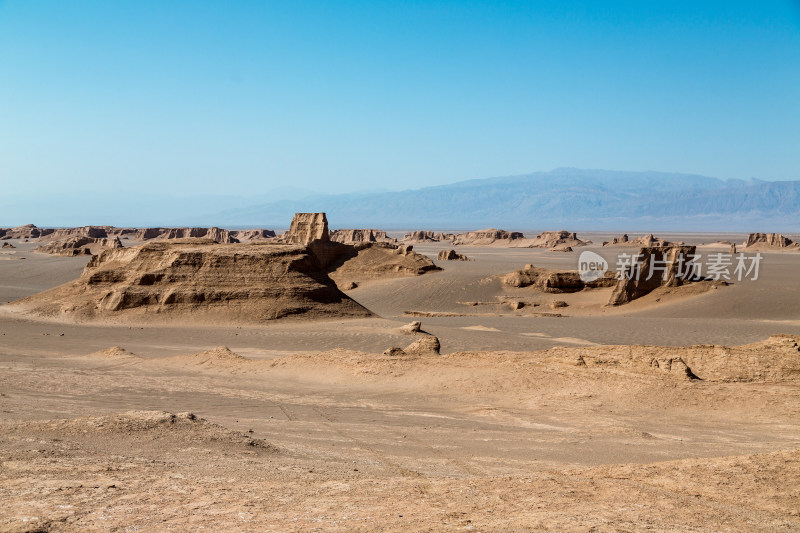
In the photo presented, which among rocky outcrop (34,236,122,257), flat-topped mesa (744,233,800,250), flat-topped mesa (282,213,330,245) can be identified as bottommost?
rocky outcrop (34,236,122,257)

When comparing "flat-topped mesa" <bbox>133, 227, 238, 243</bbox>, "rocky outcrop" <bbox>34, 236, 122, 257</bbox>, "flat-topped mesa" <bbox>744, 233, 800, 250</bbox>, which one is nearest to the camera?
"rocky outcrop" <bbox>34, 236, 122, 257</bbox>

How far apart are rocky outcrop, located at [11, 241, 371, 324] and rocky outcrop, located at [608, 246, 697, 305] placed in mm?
12526

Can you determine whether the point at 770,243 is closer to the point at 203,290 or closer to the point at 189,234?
the point at 189,234

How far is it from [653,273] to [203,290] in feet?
66.9

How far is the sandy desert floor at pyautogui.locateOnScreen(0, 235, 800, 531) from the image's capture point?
18.6ft

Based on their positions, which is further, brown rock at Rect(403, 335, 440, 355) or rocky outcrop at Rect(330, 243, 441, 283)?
rocky outcrop at Rect(330, 243, 441, 283)

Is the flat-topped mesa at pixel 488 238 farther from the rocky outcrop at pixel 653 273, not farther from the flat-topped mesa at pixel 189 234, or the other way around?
the rocky outcrop at pixel 653 273

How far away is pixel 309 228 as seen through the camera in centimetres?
4428

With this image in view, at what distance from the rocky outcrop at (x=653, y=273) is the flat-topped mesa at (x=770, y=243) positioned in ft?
194

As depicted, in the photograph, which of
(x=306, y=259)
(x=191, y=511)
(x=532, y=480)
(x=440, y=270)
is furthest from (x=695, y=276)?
(x=191, y=511)

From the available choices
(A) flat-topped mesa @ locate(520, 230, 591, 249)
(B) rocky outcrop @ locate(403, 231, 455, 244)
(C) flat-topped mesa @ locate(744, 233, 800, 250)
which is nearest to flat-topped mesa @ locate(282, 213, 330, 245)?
(A) flat-topped mesa @ locate(520, 230, 591, 249)

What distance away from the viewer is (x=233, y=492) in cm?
628

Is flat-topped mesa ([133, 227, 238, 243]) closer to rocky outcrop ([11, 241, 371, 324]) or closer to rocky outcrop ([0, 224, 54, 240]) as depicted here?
rocky outcrop ([0, 224, 54, 240])

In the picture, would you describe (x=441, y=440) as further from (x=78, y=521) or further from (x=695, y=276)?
(x=695, y=276)
